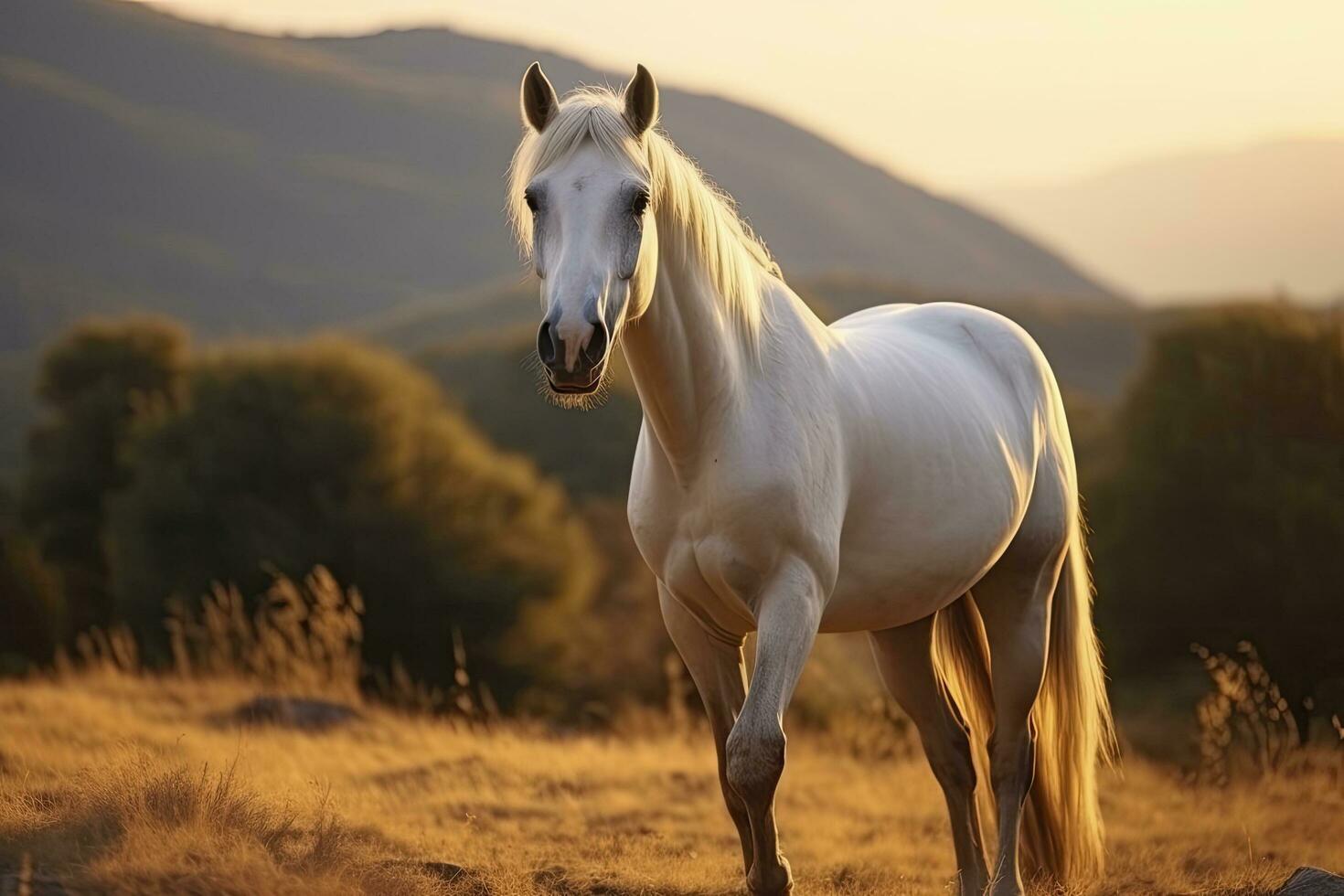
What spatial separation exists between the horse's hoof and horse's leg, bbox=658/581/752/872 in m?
0.18

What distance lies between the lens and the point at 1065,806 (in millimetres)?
5047

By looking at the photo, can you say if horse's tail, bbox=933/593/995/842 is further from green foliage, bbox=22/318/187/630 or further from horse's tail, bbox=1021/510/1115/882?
green foliage, bbox=22/318/187/630

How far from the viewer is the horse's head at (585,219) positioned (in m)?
3.06

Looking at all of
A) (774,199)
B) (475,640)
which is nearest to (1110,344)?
(774,199)

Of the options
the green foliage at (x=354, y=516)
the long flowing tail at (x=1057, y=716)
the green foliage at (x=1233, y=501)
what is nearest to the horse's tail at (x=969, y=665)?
the long flowing tail at (x=1057, y=716)

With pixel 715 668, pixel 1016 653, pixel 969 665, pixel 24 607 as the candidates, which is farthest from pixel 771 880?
pixel 24 607

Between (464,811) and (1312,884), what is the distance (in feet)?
11.3

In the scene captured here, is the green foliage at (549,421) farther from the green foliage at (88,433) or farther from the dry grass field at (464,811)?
the dry grass field at (464,811)

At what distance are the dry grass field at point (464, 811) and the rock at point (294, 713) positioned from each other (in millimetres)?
121

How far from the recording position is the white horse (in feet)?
11.1

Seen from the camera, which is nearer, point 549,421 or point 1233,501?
point 1233,501

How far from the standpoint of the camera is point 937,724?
4.91 meters

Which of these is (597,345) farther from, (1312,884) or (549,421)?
(549,421)

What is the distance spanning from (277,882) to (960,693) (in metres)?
2.63
